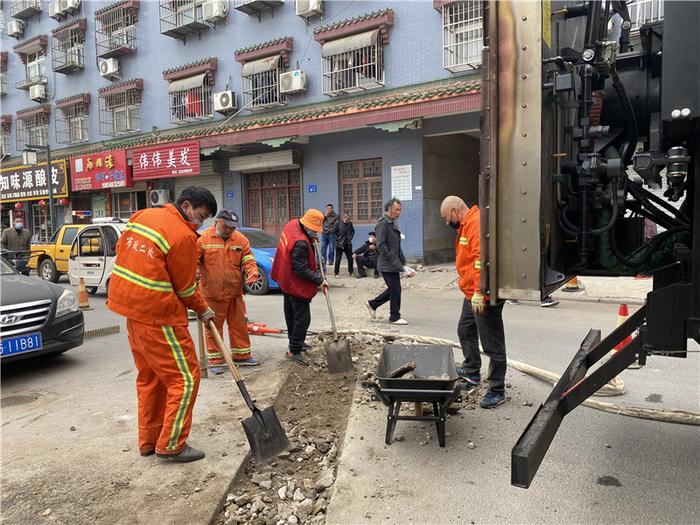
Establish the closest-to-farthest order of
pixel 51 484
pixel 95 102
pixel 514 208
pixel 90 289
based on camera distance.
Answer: pixel 514 208
pixel 51 484
pixel 90 289
pixel 95 102

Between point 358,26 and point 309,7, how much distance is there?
1.83 m

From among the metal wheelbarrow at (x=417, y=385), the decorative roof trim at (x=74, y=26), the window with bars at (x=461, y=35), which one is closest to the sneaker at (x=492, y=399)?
the metal wheelbarrow at (x=417, y=385)

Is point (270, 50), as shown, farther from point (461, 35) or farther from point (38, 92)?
point (38, 92)

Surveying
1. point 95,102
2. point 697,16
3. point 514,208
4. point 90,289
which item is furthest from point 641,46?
point 95,102

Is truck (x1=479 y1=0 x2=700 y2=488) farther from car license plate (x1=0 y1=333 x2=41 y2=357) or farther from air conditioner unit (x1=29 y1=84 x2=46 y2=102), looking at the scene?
air conditioner unit (x1=29 y1=84 x2=46 y2=102)

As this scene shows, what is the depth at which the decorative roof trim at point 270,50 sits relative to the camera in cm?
1590

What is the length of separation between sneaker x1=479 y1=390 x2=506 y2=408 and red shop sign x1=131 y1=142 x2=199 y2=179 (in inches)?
582

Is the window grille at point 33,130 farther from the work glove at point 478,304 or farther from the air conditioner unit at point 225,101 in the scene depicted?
the work glove at point 478,304

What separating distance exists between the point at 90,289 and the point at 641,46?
12.3 meters

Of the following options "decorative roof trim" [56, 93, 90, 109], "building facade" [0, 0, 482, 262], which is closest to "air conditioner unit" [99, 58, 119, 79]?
"building facade" [0, 0, 482, 262]

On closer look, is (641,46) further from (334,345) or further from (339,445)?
(334,345)

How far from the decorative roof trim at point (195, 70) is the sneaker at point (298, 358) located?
49.2 ft

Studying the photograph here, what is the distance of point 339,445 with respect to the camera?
3646 millimetres

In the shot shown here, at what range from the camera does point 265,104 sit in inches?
643
